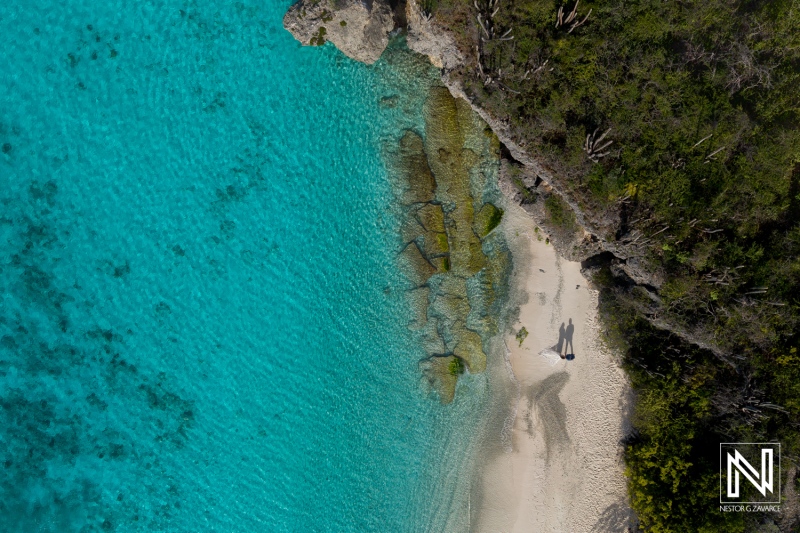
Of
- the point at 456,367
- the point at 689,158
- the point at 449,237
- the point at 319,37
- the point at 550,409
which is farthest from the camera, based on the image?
the point at 550,409

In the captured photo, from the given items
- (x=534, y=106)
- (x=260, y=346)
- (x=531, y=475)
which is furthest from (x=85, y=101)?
(x=531, y=475)

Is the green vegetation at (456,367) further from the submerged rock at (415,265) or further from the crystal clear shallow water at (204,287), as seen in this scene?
the submerged rock at (415,265)

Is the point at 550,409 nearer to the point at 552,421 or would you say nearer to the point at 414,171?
the point at 552,421

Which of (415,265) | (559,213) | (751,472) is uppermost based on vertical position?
(559,213)

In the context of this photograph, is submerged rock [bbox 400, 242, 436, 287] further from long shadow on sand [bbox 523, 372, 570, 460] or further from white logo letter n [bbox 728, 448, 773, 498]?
white logo letter n [bbox 728, 448, 773, 498]

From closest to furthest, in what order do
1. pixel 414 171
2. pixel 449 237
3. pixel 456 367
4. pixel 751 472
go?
pixel 751 472
pixel 414 171
pixel 449 237
pixel 456 367

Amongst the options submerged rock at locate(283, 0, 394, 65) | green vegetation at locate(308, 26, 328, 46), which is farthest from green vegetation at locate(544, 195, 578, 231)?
green vegetation at locate(308, 26, 328, 46)

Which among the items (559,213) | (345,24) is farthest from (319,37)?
(559,213)

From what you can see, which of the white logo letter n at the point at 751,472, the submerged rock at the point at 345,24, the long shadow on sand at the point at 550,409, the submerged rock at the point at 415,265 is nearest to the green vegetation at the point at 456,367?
the long shadow on sand at the point at 550,409
